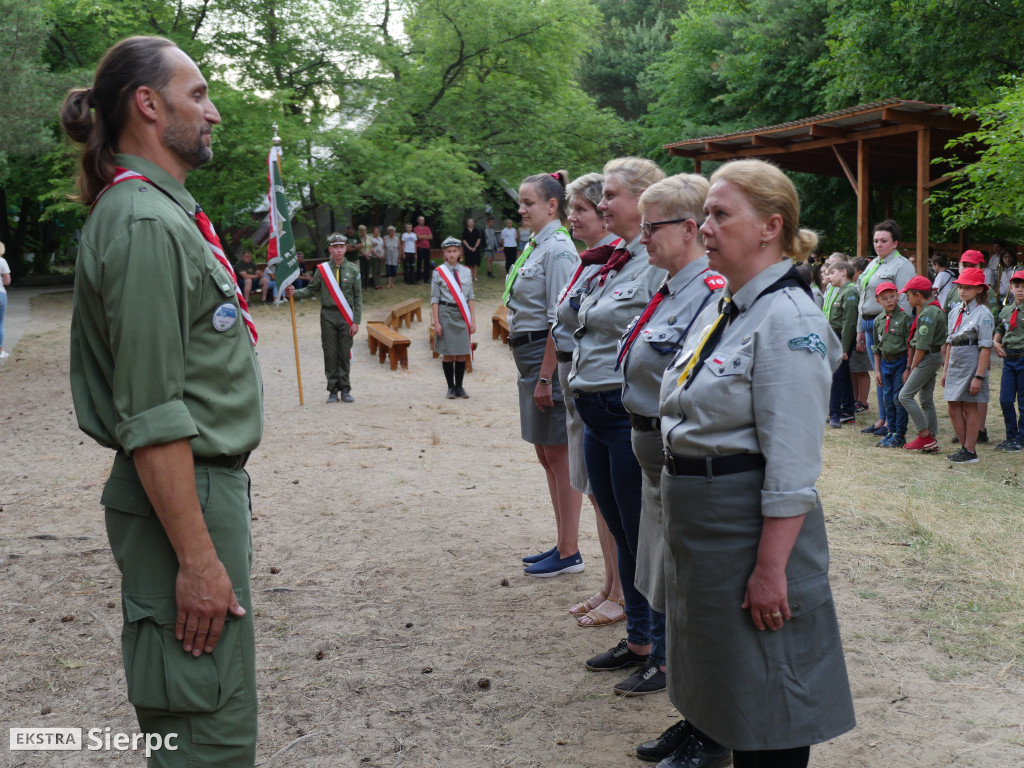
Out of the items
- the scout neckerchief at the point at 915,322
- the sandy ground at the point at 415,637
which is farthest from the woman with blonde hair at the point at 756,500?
the scout neckerchief at the point at 915,322

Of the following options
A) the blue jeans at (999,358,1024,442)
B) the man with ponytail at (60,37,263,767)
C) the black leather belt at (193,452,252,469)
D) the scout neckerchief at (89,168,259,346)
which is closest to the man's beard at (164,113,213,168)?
the man with ponytail at (60,37,263,767)

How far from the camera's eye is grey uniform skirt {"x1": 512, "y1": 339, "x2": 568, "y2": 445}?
4.91 meters

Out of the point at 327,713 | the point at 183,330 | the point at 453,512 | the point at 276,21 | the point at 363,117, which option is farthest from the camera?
the point at 363,117

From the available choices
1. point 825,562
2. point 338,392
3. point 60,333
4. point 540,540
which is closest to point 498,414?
point 338,392

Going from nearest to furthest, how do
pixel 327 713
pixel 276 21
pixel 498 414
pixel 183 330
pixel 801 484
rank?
pixel 183 330 < pixel 801 484 < pixel 327 713 < pixel 498 414 < pixel 276 21

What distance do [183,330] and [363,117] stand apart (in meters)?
25.3

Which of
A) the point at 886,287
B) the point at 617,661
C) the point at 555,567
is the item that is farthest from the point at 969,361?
the point at 617,661

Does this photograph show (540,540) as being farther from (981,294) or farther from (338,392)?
(338,392)

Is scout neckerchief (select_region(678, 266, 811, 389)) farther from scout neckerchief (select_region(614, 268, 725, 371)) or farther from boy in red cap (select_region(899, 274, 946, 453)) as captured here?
boy in red cap (select_region(899, 274, 946, 453))

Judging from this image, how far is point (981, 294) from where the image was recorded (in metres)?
8.28

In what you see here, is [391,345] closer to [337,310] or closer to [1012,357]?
[337,310]

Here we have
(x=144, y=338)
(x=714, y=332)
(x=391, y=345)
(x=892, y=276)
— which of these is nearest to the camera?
(x=144, y=338)

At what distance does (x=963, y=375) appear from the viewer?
26.6 feet

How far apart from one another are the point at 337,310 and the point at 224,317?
30.3ft
